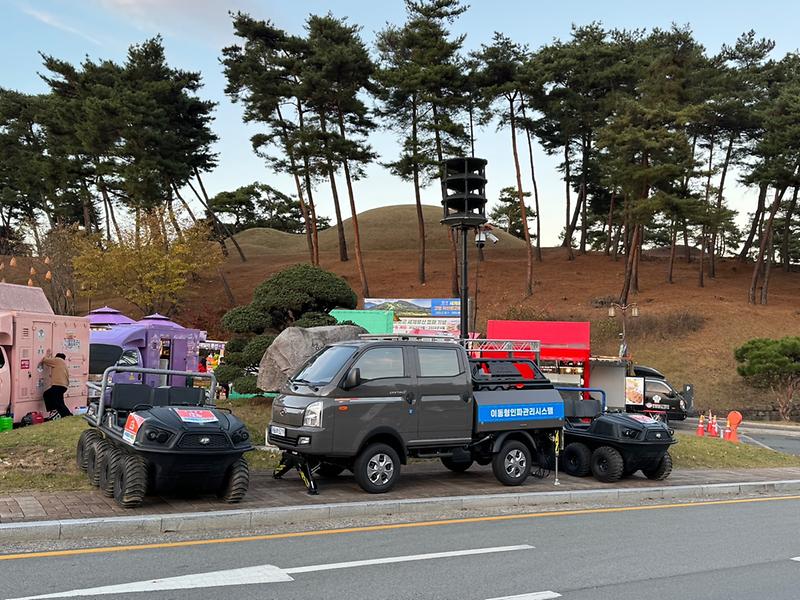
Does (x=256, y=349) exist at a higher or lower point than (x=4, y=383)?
higher

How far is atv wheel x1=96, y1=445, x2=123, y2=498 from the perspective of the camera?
28.3ft

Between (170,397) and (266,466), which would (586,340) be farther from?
(170,397)

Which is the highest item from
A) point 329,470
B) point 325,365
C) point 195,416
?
point 325,365

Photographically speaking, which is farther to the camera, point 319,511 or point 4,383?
point 4,383

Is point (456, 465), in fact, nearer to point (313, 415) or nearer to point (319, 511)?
point (313, 415)

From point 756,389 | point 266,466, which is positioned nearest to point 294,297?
point 266,466

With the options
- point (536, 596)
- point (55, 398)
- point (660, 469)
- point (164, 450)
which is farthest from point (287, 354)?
point (536, 596)

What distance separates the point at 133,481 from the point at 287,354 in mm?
7563

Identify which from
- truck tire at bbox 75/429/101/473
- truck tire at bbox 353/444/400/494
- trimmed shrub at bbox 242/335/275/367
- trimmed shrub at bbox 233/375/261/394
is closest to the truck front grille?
truck tire at bbox 353/444/400/494

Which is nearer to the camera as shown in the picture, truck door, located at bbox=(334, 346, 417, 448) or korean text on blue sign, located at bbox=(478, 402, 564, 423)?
truck door, located at bbox=(334, 346, 417, 448)

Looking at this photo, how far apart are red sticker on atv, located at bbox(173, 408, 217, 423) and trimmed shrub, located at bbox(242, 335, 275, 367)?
27.7 ft

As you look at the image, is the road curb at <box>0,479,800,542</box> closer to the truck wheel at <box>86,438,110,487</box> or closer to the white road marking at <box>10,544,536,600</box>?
the truck wheel at <box>86,438,110,487</box>

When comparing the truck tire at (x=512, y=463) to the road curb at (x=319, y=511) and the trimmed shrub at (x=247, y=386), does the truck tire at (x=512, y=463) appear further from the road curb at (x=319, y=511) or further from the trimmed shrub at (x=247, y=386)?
the trimmed shrub at (x=247, y=386)

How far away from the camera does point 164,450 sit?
8195 mm
